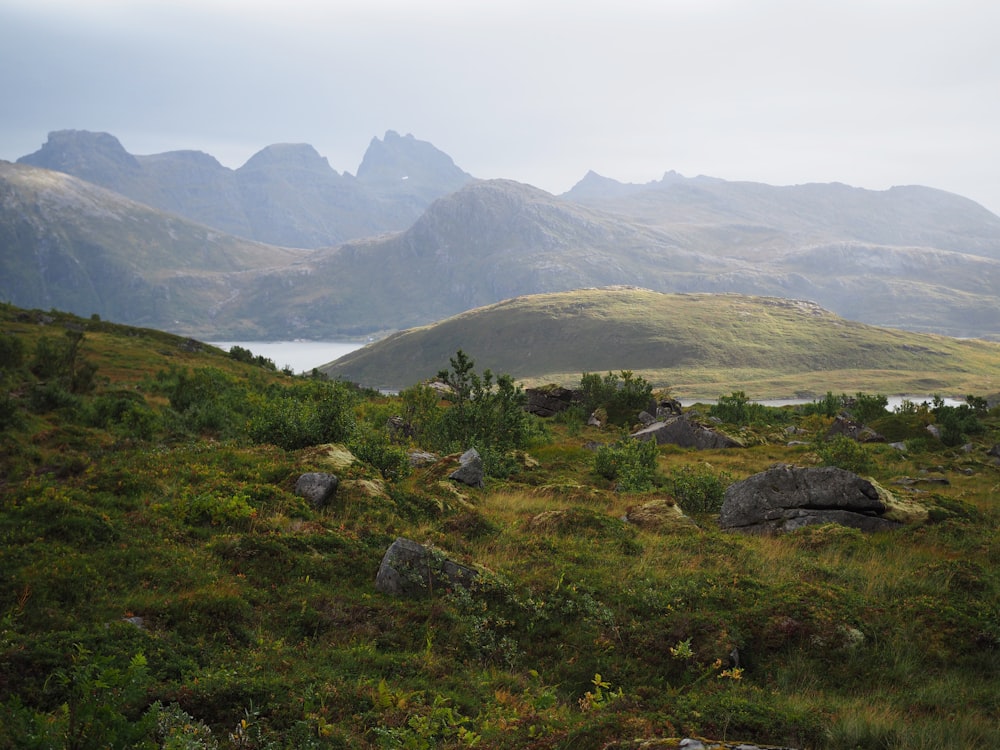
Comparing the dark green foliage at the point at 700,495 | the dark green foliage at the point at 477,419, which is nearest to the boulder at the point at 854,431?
the dark green foliage at the point at 477,419

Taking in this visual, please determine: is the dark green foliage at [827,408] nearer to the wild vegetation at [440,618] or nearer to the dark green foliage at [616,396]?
the dark green foliage at [616,396]

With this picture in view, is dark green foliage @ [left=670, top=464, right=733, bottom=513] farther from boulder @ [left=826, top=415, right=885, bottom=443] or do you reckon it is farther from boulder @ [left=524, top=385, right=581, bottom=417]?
boulder @ [left=524, top=385, right=581, bottom=417]

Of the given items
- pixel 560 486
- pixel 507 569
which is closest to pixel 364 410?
pixel 560 486

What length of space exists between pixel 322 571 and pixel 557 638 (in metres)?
5.09

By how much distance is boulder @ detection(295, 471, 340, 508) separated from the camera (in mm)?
16188

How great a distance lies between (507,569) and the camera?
13.6 m

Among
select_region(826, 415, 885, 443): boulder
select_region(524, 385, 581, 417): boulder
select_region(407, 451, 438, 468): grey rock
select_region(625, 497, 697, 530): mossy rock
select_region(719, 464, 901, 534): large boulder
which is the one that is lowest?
select_region(524, 385, 581, 417): boulder

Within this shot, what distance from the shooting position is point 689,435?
4759 centimetres

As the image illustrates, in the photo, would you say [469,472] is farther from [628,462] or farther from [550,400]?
[550,400]

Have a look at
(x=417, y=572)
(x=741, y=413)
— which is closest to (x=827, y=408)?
(x=741, y=413)

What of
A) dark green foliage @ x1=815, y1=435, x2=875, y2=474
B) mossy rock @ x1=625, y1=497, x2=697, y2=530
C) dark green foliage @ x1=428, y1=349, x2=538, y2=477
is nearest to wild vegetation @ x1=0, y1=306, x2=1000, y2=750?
mossy rock @ x1=625, y1=497, x2=697, y2=530

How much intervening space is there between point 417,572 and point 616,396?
55816 mm

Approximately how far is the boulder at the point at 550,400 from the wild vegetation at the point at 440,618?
45.9m

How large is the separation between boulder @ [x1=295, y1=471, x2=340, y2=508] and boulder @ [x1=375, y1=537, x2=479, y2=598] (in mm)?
4156
